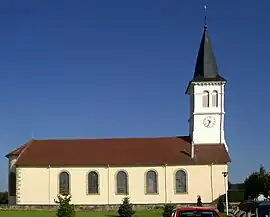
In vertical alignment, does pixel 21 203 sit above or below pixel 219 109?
below

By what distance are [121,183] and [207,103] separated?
48.1ft

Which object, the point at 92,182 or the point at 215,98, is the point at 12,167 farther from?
the point at 215,98

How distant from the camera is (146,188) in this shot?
6419cm

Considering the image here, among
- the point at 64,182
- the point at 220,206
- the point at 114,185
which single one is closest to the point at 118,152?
the point at 114,185

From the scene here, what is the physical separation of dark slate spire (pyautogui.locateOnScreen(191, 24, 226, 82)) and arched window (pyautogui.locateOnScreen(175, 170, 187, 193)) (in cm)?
1192

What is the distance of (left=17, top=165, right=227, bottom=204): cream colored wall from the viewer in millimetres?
63125

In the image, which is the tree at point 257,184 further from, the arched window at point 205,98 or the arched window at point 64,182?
the arched window at point 64,182

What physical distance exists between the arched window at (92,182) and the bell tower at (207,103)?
1286cm

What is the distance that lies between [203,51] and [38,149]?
24472 millimetres

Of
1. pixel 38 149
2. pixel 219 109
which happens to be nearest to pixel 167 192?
pixel 219 109

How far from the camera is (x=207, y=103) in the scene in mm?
66750

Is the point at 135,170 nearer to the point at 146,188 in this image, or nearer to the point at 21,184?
the point at 146,188

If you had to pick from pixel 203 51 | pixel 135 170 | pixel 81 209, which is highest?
pixel 203 51

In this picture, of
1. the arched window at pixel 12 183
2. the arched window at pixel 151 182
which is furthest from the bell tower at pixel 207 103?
the arched window at pixel 12 183
